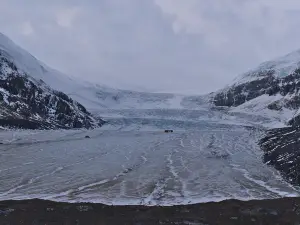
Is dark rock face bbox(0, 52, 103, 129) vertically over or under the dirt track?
over

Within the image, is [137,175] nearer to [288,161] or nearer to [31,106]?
[288,161]

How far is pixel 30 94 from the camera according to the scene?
140375mm

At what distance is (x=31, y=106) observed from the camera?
133m

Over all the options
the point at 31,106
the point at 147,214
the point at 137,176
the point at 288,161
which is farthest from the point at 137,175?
the point at 31,106

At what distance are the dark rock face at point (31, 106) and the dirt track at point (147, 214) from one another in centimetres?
8782

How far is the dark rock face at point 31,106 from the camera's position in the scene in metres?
117

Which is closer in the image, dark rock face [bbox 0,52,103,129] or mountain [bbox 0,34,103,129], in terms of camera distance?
dark rock face [bbox 0,52,103,129]

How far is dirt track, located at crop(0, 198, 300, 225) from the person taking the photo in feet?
67.5

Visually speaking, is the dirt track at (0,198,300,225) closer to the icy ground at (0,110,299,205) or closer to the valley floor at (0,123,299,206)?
the valley floor at (0,123,299,206)

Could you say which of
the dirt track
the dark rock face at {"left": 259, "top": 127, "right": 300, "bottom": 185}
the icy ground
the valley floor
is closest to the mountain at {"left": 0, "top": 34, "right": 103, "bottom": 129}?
the icy ground

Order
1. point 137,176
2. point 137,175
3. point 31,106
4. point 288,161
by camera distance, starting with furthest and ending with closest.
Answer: point 31,106 < point 288,161 < point 137,175 < point 137,176

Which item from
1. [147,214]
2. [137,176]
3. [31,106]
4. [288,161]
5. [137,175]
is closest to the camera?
[147,214]

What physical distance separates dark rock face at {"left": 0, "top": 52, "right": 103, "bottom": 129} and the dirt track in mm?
87818

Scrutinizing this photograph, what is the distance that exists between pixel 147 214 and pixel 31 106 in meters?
117
